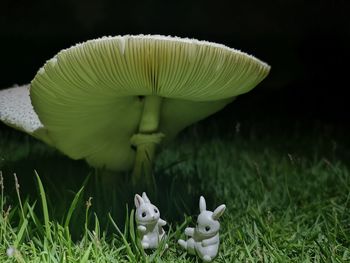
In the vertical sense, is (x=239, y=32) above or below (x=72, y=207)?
above

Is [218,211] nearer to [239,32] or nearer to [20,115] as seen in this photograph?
[20,115]

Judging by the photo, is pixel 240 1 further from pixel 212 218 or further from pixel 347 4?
pixel 212 218

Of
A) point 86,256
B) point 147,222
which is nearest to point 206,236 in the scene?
point 147,222

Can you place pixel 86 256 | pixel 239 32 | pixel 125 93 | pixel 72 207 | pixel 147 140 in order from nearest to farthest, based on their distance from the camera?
1. pixel 86 256
2. pixel 72 207
3. pixel 125 93
4. pixel 147 140
5. pixel 239 32

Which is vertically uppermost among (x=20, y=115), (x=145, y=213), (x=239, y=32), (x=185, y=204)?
(x=239, y=32)

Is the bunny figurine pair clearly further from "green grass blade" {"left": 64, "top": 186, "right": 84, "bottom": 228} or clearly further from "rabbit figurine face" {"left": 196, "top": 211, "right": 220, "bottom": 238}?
"green grass blade" {"left": 64, "top": 186, "right": 84, "bottom": 228}

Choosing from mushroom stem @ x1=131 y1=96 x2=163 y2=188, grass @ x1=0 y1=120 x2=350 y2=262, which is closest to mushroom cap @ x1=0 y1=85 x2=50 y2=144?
grass @ x1=0 y1=120 x2=350 y2=262

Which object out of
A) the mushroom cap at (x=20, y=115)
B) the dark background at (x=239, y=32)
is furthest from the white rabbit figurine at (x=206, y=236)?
the dark background at (x=239, y=32)
